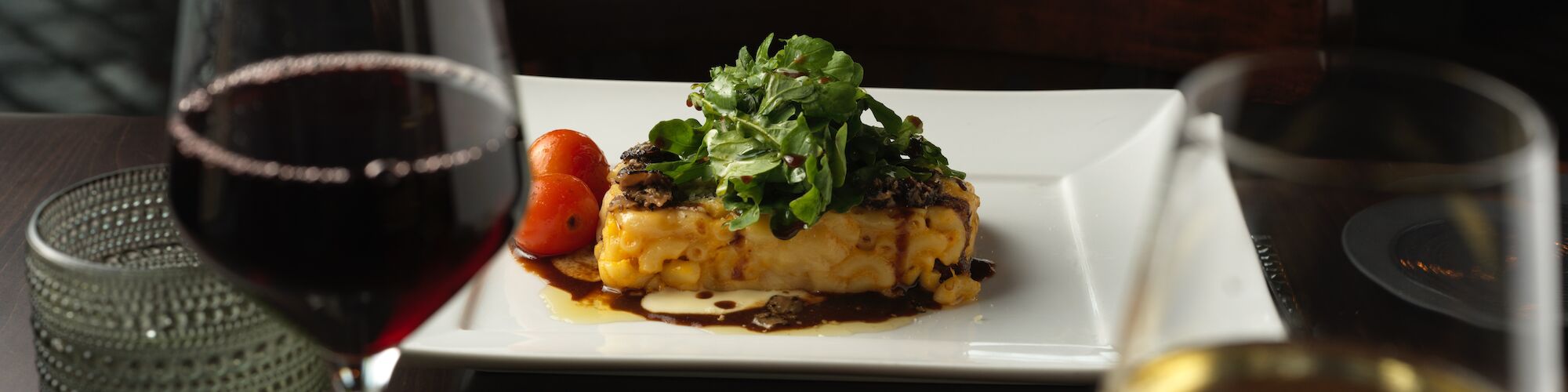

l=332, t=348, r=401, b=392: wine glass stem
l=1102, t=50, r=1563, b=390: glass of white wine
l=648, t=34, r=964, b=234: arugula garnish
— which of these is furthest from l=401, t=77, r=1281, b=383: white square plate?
l=332, t=348, r=401, b=392: wine glass stem

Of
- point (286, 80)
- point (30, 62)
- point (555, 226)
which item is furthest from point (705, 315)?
point (30, 62)

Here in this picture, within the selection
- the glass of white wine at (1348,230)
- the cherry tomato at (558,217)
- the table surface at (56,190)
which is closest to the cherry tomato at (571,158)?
the cherry tomato at (558,217)

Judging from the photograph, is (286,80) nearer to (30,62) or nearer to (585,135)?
(585,135)

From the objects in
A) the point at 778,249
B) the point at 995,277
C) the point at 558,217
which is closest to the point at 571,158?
the point at 558,217

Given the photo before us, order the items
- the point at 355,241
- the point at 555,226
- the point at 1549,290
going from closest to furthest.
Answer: the point at 1549,290 < the point at 355,241 < the point at 555,226

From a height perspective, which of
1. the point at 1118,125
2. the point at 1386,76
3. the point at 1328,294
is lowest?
the point at 1118,125

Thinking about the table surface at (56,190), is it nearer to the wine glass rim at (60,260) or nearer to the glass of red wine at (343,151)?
the wine glass rim at (60,260)

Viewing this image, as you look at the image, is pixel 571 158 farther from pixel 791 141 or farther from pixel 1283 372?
pixel 1283 372
